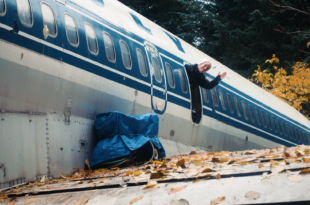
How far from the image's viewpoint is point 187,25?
911 inches

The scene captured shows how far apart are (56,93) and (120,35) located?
2.21m

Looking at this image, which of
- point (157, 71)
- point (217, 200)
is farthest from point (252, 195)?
point (157, 71)

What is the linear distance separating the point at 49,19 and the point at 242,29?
21.0 metres

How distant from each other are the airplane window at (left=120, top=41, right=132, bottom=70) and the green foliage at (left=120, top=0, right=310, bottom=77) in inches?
570

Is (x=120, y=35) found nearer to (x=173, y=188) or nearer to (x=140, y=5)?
(x=173, y=188)

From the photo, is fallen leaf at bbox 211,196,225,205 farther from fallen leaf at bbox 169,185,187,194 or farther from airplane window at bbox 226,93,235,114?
airplane window at bbox 226,93,235,114

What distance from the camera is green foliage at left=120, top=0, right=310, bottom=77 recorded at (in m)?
20.7

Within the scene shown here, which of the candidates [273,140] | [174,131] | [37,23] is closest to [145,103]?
[174,131]

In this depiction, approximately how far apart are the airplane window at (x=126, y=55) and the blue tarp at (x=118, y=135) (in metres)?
1.26

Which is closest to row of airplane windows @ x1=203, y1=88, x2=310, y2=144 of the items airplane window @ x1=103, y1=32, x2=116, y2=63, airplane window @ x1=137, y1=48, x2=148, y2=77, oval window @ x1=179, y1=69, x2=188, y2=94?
oval window @ x1=179, y1=69, x2=188, y2=94

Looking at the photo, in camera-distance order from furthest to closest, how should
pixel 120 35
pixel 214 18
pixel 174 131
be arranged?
pixel 214 18 → pixel 174 131 → pixel 120 35

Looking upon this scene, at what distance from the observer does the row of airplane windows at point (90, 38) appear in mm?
4688

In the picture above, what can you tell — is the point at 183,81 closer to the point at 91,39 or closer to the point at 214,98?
Result: the point at 214,98

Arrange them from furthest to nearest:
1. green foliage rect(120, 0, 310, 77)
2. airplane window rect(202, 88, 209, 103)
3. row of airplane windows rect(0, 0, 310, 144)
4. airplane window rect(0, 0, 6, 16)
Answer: green foliage rect(120, 0, 310, 77)
airplane window rect(202, 88, 209, 103)
row of airplane windows rect(0, 0, 310, 144)
airplane window rect(0, 0, 6, 16)
